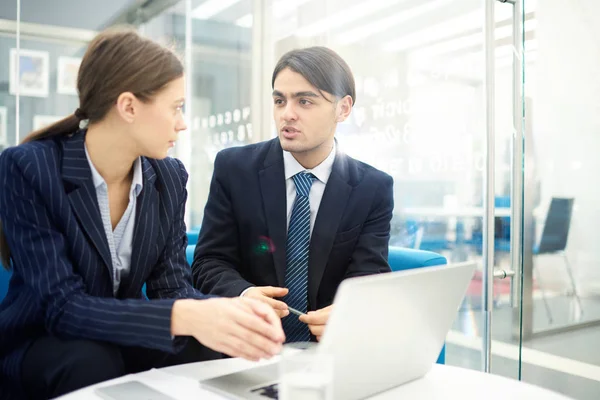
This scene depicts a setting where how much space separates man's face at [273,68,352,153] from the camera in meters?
1.85

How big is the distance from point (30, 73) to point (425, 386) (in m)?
4.10

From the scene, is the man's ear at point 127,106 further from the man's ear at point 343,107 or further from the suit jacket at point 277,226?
the man's ear at point 343,107

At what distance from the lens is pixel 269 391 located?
2.94 ft

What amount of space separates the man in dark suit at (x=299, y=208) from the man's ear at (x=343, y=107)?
31mm

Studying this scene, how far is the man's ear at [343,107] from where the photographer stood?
199cm

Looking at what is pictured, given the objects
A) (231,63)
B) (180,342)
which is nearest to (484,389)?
(180,342)

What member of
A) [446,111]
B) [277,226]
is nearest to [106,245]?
[277,226]

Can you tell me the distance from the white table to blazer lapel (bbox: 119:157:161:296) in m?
0.36

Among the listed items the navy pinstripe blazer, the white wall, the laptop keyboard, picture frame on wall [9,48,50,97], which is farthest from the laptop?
picture frame on wall [9,48,50,97]

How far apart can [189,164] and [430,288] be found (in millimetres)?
3997

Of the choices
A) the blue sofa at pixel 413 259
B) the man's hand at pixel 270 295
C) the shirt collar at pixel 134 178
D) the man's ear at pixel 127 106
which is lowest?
the man's hand at pixel 270 295

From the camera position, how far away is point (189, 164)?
15.3 feet

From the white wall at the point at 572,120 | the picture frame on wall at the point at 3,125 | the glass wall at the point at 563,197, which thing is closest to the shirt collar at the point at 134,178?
the glass wall at the point at 563,197

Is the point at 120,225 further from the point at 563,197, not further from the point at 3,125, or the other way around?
the point at 3,125
